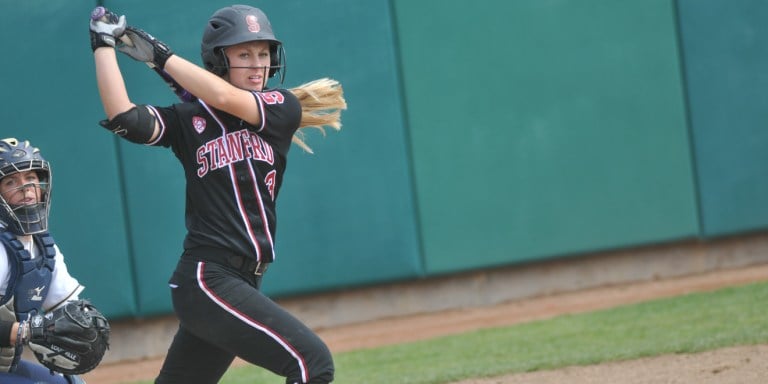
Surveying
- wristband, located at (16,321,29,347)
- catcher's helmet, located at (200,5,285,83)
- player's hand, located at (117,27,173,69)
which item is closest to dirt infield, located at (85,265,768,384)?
catcher's helmet, located at (200,5,285,83)

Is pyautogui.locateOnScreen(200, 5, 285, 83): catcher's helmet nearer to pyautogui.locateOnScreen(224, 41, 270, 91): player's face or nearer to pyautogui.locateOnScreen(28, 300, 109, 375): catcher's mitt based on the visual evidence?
pyautogui.locateOnScreen(224, 41, 270, 91): player's face

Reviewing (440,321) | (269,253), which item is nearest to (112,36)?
(269,253)

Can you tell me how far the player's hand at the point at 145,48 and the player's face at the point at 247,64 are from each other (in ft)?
0.91

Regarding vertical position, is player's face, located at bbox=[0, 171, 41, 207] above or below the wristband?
above

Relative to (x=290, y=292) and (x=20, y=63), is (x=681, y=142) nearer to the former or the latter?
(x=290, y=292)

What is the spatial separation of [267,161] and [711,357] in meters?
3.22

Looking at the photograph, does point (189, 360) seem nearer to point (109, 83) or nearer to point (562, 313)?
point (109, 83)

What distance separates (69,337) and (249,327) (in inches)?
26.4

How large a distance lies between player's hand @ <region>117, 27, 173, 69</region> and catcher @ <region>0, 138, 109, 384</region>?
0.59 m

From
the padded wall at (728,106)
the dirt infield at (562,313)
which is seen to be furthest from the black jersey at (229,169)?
the padded wall at (728,106)

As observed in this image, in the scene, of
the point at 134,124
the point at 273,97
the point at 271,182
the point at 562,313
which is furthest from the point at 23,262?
the point at 562,313

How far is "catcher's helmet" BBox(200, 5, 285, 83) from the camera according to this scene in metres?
3.69

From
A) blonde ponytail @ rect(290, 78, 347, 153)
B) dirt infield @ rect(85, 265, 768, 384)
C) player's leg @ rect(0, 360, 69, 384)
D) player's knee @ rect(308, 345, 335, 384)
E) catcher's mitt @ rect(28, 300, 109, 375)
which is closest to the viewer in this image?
player's knee @ rect(308, 345, 335, 384)

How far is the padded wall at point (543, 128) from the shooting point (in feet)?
27.8
